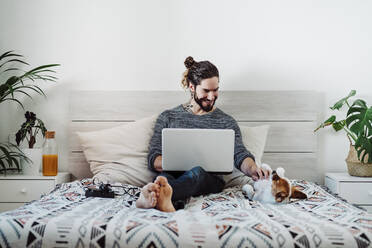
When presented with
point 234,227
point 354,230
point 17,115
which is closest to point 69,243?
point 234,227

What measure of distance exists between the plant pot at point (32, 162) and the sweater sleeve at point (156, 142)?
32.7 inches

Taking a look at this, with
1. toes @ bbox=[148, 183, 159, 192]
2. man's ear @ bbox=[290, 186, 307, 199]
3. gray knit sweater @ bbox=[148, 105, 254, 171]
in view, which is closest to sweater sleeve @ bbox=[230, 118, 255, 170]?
gray knit sweater @ bbox=[148, 105, 254, 171]

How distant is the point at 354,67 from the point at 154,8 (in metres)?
1.65

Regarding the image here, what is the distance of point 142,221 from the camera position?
140 cm

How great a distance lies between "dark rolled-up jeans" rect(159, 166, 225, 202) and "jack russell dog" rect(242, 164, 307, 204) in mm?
205

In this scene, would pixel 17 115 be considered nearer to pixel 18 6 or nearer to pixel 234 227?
pixel 18 6

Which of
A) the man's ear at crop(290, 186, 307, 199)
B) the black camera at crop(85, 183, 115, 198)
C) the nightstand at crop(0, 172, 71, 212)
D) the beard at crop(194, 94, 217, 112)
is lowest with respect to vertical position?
the nightstand at crop(0, 172, 71, 212)

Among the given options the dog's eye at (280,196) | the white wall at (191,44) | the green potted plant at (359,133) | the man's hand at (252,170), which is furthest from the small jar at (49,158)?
the green potted plant at (359,133)

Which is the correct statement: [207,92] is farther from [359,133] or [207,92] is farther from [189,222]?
[189,222]

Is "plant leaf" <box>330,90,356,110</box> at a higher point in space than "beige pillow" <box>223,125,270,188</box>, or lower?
higher

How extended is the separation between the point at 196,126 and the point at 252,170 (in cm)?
53

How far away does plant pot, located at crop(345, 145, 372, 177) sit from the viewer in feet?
8.54

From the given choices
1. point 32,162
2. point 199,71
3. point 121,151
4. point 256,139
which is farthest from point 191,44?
point 32,162

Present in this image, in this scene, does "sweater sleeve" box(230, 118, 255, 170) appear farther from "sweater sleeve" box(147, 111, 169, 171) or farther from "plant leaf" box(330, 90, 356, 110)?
"plant leaf" box(330, 90, 356, 110)
